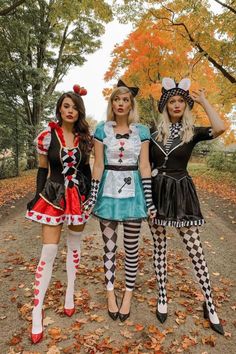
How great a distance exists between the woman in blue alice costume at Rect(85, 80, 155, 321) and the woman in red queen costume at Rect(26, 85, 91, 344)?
16 centimetres

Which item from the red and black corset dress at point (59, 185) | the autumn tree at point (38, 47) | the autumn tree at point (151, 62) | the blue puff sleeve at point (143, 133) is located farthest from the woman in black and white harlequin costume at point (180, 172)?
the autumn tree at point (151, 62)

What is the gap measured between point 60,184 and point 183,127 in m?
1.48

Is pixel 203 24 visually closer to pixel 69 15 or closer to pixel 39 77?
pixel 69 15

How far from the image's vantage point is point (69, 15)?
1030 centimetres

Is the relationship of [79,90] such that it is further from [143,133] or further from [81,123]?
[143,133]

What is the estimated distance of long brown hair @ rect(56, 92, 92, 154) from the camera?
343cm

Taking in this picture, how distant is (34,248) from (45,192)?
3.08 meters

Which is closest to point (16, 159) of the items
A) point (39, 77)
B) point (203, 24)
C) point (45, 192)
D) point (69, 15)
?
point (39, 77)

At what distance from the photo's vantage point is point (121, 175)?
340 centimetres

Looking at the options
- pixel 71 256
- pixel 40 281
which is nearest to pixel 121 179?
pixel 71 256

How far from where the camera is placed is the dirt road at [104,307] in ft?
10.4

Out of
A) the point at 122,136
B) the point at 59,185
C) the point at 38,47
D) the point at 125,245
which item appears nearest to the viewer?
the point at 59,185

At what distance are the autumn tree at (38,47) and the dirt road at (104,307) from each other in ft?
26.6

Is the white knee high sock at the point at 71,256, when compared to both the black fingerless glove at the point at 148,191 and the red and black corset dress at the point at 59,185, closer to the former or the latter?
the red and black corset dress at the point at 59,185
